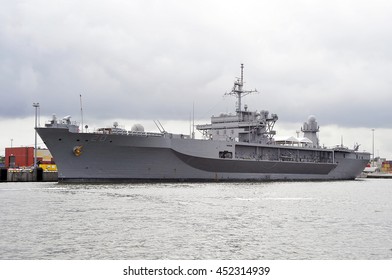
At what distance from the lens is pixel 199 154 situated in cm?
5175

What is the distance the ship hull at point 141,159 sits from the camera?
4519 cm

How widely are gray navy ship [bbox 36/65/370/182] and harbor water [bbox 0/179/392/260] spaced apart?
1537cm

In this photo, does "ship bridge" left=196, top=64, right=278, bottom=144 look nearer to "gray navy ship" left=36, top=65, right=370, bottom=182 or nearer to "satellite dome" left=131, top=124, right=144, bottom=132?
"gray navy ship" left=36, top=65, right=370, bottom=182

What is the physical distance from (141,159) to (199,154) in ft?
22.2

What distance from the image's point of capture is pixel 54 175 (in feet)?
198

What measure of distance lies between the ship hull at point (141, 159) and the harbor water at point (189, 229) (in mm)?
15219

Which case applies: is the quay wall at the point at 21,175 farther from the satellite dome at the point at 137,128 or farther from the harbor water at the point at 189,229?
the harbor water at the point at 189,229

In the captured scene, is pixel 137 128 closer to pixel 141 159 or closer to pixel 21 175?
pixel 141 159

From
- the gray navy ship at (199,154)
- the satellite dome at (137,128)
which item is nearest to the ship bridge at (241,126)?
the gray navy ship at (199,154)

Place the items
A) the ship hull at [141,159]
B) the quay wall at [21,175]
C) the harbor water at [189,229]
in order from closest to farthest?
the harbor water at [189,229] → the ship hull at [141,159] → the quay wall at [21,175]

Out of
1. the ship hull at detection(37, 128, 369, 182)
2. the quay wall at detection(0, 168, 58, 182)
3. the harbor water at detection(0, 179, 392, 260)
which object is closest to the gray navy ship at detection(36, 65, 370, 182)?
the ship hull at detection(37, 128, 369, 182)
